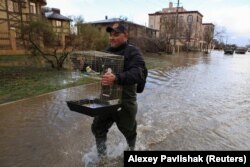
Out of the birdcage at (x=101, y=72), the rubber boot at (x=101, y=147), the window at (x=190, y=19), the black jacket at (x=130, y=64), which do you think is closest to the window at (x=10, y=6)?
the birdcage at (x=101, y=72)

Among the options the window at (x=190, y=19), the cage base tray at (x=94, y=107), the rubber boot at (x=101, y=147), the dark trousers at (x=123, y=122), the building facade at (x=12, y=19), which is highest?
the window at (x=190, y=19)

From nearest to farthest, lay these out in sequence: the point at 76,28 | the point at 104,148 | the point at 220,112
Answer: the point at 104,148
the point at 220,112
the point at 76,28

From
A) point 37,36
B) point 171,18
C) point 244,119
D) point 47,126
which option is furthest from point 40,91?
point 171,18

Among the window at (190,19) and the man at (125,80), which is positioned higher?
the window at (190,19)

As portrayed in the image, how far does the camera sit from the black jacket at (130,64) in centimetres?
304

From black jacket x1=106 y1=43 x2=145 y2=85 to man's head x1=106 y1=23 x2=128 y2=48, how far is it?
7 cm

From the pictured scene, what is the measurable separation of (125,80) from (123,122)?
0.79 m

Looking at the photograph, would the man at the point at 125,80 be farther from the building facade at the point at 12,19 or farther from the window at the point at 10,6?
the window at the point at 10,6

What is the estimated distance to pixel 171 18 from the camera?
163ft

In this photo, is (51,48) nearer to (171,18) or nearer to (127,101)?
(127,101)

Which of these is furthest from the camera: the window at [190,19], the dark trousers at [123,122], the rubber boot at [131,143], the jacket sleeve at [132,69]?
the window at [190,19]

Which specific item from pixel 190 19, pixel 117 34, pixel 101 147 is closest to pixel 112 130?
pixel 101 147

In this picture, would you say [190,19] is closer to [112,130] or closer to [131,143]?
[112,130]

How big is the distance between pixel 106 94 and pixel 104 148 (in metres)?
1.20
